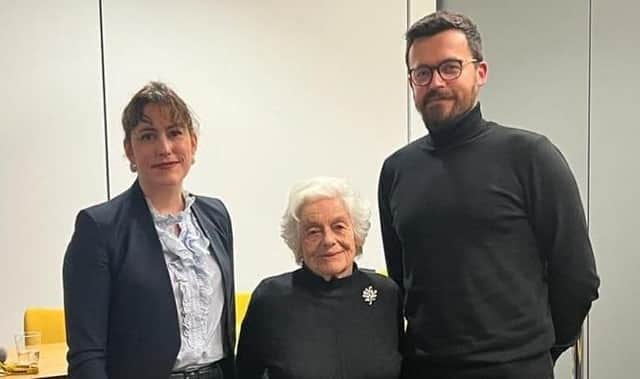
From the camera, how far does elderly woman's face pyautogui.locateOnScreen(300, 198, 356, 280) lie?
1.83m

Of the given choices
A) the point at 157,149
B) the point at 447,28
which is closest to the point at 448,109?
the point at 447,28

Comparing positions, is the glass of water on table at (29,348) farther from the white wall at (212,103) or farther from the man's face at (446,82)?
the man's face at (446,82)

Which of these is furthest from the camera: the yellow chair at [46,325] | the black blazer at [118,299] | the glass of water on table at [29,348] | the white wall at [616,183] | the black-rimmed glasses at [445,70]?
the white wall at [616,183]

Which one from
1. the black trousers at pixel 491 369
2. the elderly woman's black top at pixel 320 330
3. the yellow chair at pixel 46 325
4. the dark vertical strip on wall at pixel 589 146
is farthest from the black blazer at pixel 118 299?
the dark vertical strip on wall at pixel 589 146

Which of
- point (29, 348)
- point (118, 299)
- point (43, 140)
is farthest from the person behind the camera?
point (43, 140)

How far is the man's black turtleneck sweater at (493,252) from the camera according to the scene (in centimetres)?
171

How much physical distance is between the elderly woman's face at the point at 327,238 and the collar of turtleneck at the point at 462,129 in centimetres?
33

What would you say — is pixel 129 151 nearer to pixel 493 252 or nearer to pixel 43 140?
pixel 493 252

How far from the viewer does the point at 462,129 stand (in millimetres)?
1806

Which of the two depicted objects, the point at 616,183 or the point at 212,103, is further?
the point at 616,183

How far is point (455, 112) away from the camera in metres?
1.80

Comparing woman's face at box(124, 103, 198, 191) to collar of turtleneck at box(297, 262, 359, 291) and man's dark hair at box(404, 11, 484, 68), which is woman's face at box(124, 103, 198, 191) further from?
man's dark hair at box(404, 11, 484, 68)

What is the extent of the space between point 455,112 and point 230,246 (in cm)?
71

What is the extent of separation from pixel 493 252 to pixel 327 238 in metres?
0.44
